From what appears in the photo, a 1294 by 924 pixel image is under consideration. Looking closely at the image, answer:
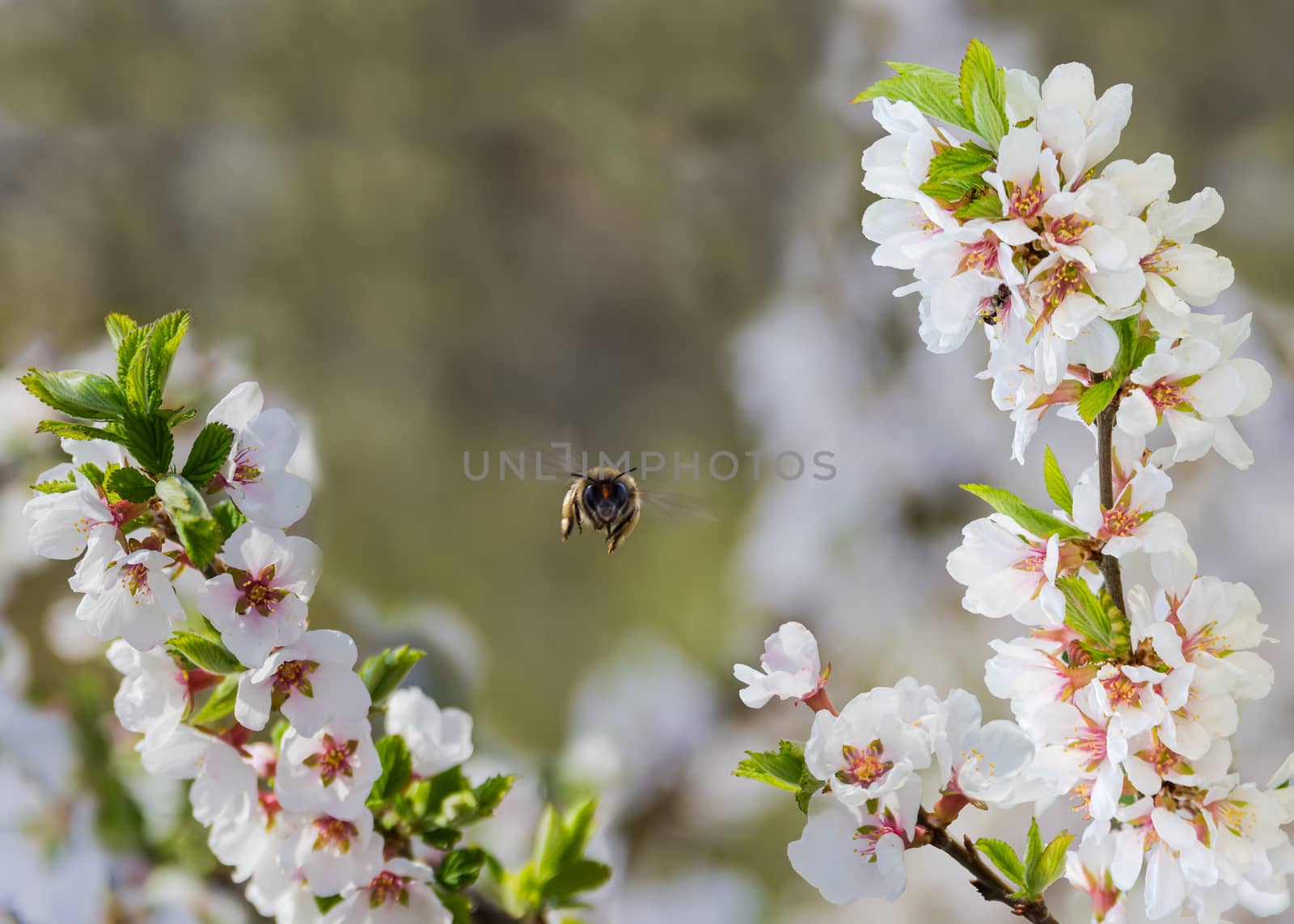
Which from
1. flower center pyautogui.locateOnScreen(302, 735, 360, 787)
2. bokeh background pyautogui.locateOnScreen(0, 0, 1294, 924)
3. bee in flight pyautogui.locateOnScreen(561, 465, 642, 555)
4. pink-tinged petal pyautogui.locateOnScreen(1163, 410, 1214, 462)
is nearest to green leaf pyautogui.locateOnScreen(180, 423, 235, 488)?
flower center pyautogui.locateOnScreen(302, 735, 360, 787)

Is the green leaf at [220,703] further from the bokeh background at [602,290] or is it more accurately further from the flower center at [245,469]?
the bokeh background at [602,290]

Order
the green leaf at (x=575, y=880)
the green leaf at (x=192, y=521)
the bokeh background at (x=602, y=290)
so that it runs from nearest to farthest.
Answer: the green leaf at (x=192, y=521) → the green leaf at (x=575, y=880) → the bokeh background at (x=602, y=290)

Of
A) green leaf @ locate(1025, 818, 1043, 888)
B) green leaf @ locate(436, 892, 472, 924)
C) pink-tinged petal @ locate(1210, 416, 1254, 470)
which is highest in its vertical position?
pink-tinged petal @ locate(1210, 416, 1254, 470)

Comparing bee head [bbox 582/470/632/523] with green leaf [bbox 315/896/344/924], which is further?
bee head [bbox 582/470/632/523]

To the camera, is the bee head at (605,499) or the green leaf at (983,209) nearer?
the green leaf at (983,209)

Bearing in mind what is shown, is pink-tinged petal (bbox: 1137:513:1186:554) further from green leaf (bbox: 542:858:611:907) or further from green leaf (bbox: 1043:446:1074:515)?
green leaf (bbox: 542:858:611:907)

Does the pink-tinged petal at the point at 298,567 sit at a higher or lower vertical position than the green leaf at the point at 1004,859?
higher

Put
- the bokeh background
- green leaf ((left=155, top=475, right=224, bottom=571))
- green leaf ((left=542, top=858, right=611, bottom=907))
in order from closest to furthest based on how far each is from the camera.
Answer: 1. green leaf ((left=155, top=475, right=224, bottom=571))
2. green leaf ((left=542, top=858, right=611, bottom=907))
3. the bokeh background

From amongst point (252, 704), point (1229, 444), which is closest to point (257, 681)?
point (252, 704)

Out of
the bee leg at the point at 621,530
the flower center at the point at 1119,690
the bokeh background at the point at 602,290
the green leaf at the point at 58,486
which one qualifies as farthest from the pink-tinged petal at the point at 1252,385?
the bokeh background at the point at 602,290
